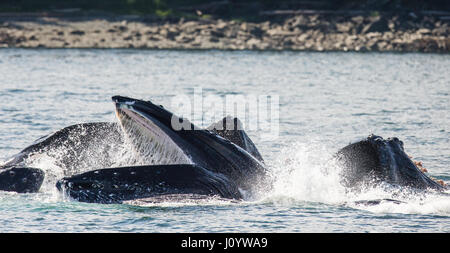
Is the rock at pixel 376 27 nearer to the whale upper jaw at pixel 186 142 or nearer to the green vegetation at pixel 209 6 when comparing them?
the green vegetation at pixel 209 6

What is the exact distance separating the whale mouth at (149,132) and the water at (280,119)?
0.79 meters

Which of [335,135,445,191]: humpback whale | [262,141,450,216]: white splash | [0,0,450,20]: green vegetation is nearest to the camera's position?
[262,141,450,216]: white splash

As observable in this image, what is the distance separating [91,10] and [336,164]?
56.0 meters

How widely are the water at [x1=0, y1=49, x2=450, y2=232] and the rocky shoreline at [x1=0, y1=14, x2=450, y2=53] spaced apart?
9.90 feet

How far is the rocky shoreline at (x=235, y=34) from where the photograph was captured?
6450 centimetres

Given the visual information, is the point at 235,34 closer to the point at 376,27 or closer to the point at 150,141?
the point at 376,27

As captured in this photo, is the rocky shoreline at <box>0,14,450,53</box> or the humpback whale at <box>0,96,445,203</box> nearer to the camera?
the humpback whale at <box>0,96,445,203</box>

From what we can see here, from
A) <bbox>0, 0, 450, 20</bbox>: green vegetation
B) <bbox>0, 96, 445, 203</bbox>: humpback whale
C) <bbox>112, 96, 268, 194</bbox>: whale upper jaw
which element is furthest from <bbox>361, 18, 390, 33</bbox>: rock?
<bbox>112, 96, 268, 194</bbox>: whale upper jaw

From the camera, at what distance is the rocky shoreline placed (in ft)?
212

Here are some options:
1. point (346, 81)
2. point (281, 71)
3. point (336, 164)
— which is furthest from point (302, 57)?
point (336, 164)

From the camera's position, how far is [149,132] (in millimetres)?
14555

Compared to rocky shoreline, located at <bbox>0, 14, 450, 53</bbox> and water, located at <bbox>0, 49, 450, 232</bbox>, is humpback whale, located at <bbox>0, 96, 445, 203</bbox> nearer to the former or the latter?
water, located at <bbox>0, 49, 450, 232</bbox>
